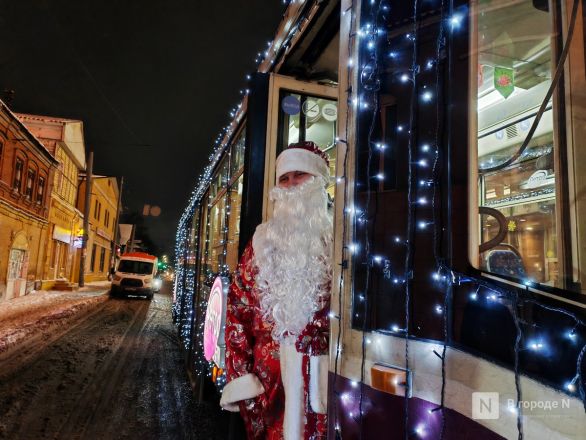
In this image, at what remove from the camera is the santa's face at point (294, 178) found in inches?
98.2

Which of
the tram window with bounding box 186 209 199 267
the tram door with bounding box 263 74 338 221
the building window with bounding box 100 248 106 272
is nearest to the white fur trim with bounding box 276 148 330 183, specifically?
the tram door with bounding box 263 74 338 221

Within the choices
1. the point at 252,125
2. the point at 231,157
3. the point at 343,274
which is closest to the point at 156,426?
the point at 231,157

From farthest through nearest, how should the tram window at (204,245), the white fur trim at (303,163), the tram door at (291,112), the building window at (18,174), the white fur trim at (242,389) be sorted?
the building window at (18,174)
the tram window at (204,245)
the tram door at (291,112)
the white fur trim at (303,163)
the white fur trim at (242,389)

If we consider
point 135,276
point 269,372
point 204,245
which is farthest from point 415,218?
point 135,276

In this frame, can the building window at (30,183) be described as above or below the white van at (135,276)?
above

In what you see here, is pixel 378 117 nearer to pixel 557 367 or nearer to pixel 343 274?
pixel 343 274

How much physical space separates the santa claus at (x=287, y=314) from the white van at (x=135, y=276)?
20.2m

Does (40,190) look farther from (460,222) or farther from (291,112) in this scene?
(460,222)

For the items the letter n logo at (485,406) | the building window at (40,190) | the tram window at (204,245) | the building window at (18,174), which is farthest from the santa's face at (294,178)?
the building window at (40,190)

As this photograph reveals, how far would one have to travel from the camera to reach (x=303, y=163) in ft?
8.12

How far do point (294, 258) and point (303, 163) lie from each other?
0.62m

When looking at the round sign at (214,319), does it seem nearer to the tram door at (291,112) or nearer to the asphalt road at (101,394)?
the tram door at (291,112)

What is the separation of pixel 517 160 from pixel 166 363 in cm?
707

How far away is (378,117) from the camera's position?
5.34 ft
